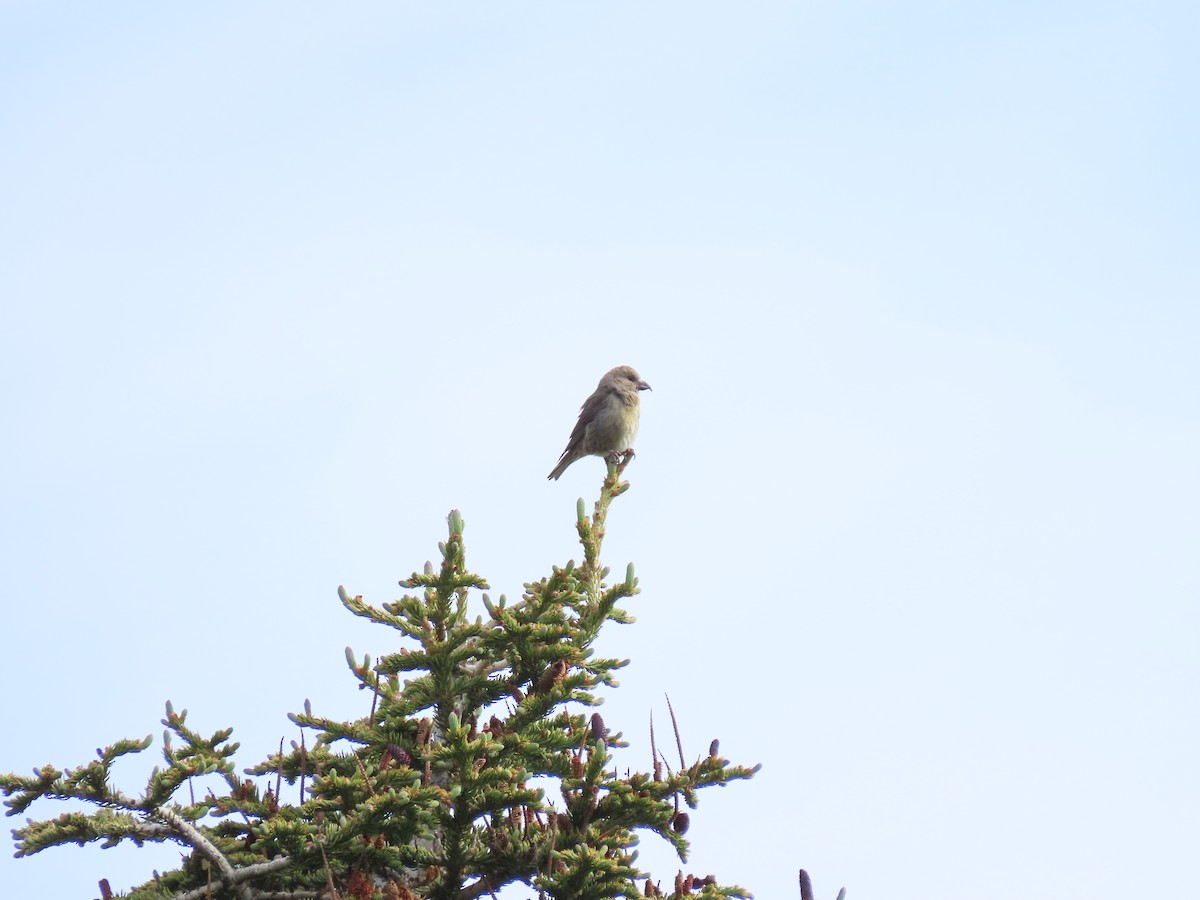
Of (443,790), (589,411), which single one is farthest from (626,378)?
(443,790)

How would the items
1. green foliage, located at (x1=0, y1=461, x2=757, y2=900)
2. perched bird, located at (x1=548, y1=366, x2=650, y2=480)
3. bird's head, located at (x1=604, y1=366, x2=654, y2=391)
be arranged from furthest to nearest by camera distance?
bird's head, located at (x1=604, y1=366, x2=654, y2=391) < perched bird, located at (x1=548, y1=366, x2=650, y2=480) < green foliage, located at (x1=0, y1=461, x2=757, y2=900)

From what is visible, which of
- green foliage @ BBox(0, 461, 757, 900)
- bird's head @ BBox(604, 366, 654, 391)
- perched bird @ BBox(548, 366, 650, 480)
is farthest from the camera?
bird's head @ BBox(604, 366, 654, 391)

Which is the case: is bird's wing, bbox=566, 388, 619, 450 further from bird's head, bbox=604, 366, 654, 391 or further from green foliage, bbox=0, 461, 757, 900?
green foliage, bbox=0, 461, 757, 900

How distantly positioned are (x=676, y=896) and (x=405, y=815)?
103cm

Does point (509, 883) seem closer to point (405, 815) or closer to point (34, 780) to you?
point (405, 815)

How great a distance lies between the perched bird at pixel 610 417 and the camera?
1270cm

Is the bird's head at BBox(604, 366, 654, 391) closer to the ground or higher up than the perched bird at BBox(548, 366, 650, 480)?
higher up

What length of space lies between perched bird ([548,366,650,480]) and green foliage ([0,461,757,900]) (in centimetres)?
784

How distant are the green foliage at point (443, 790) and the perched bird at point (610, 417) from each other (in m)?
7.84

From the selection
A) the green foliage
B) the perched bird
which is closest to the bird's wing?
the perched bird

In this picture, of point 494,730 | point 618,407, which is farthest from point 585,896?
point 618,407

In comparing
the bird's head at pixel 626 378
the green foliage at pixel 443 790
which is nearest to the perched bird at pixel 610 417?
the bird's head at pixel 626 378

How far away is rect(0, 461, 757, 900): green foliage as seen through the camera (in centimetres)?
413

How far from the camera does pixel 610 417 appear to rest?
1270cm
